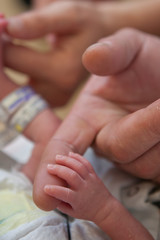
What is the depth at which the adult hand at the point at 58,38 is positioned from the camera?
0.71 metres

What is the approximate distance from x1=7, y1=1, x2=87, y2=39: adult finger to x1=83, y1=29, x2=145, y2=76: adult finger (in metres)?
0.20

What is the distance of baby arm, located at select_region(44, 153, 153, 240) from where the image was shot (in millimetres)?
408

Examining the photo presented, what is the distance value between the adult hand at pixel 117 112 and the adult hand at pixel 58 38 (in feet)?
0.58

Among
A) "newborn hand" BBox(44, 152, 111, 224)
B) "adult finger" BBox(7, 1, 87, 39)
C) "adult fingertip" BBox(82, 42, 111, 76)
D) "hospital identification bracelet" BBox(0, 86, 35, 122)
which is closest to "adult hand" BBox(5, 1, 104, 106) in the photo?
"adult finger" BBox(7, 1, 87, 39)

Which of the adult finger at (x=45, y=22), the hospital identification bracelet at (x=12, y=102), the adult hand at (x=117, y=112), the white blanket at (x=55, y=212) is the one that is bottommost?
the white blanket at (x=55, y=212)

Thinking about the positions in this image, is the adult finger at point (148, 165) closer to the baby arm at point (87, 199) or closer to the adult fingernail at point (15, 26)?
the baby arm at point (87, 199)

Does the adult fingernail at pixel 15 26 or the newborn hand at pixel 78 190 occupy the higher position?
the adult fingernail at pixel 15 26

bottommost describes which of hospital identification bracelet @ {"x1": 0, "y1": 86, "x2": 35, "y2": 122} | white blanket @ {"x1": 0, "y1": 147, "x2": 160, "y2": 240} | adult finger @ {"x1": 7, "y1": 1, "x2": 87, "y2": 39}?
white blanket @ {"x1": 0, "y1": 147, "x2": 160, "y2": 240}

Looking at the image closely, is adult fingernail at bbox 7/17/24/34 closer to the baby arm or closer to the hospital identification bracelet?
the hospital identification bracelet

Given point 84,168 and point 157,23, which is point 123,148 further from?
point 157,23

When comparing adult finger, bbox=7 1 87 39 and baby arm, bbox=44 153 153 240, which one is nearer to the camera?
baby arm, bbox=44 153 153 240

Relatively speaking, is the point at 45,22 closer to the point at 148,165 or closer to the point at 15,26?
the point at 15,26

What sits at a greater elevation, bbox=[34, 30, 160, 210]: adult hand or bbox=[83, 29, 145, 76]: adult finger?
bbox=[83, 29, 145, 76]: adult finger

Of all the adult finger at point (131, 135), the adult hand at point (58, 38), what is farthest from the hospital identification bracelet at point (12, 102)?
the adult finger at point (131, 135)
